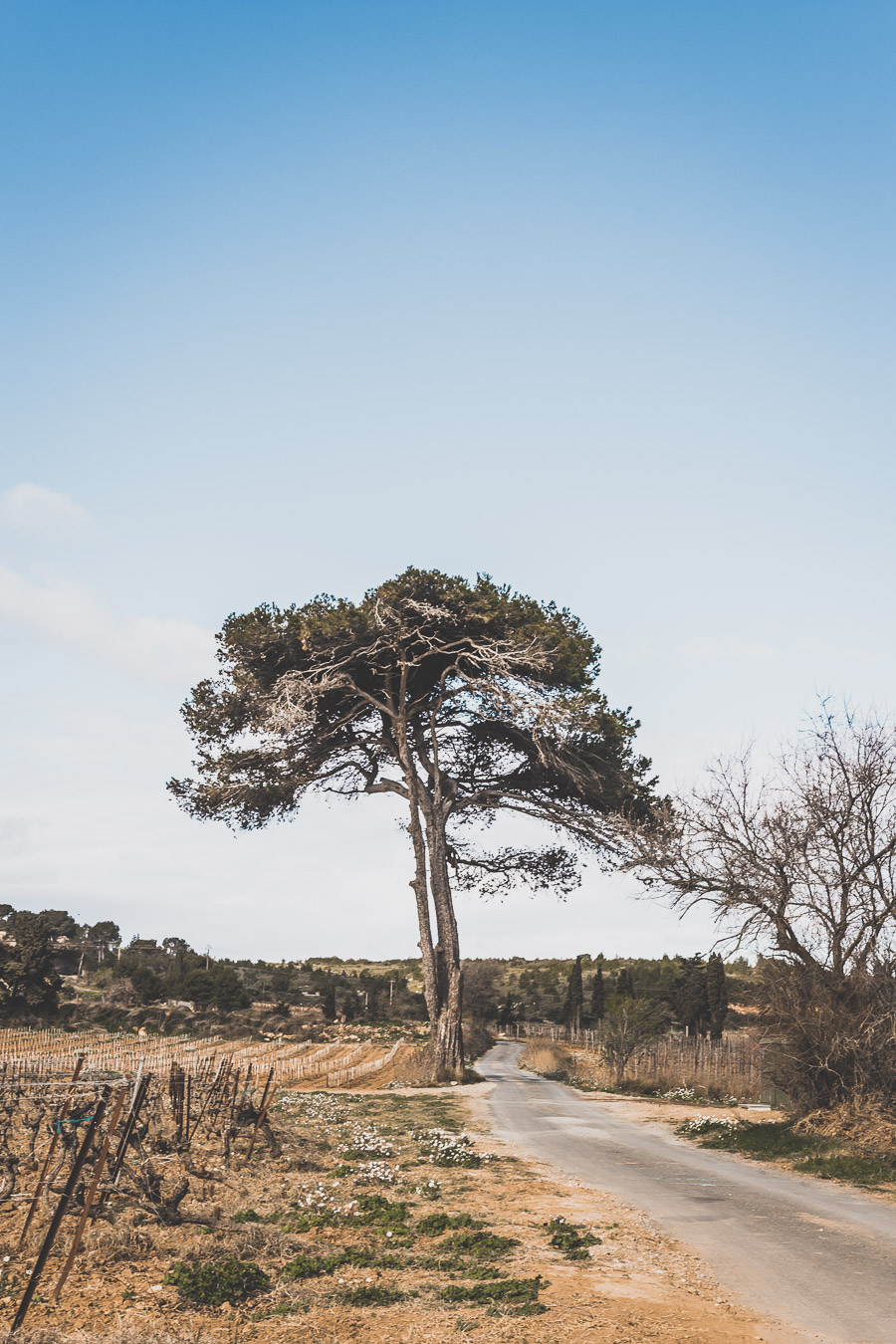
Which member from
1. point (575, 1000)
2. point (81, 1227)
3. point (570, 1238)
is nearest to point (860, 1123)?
point (570, 1238)

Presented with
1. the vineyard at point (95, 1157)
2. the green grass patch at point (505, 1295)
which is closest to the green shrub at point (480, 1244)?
the green grass patch at point (505, 1295)

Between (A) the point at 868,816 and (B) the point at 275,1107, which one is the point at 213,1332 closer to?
(A) the point at 868,816

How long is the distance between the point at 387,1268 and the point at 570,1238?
175 centimetres

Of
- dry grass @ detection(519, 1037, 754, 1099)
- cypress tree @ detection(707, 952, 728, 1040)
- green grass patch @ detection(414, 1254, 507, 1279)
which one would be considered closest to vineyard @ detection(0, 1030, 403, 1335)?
green grass patch @ detection(414, 1254, 507, 1279)

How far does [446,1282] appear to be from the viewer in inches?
293

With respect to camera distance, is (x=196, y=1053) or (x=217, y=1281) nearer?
(x=217, y=1281)

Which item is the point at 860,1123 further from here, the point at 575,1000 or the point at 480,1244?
the point at 575,1000

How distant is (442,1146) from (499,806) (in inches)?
617

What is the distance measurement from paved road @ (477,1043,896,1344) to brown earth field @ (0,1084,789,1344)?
1.19 ft

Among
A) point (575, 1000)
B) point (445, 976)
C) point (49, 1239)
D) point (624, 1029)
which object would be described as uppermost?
point (445, 976)

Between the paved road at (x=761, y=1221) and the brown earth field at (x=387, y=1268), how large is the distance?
1.19 ft

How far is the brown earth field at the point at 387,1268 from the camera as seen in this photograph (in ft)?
21.0

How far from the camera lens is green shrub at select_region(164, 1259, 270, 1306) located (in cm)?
707

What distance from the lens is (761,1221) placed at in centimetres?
960
